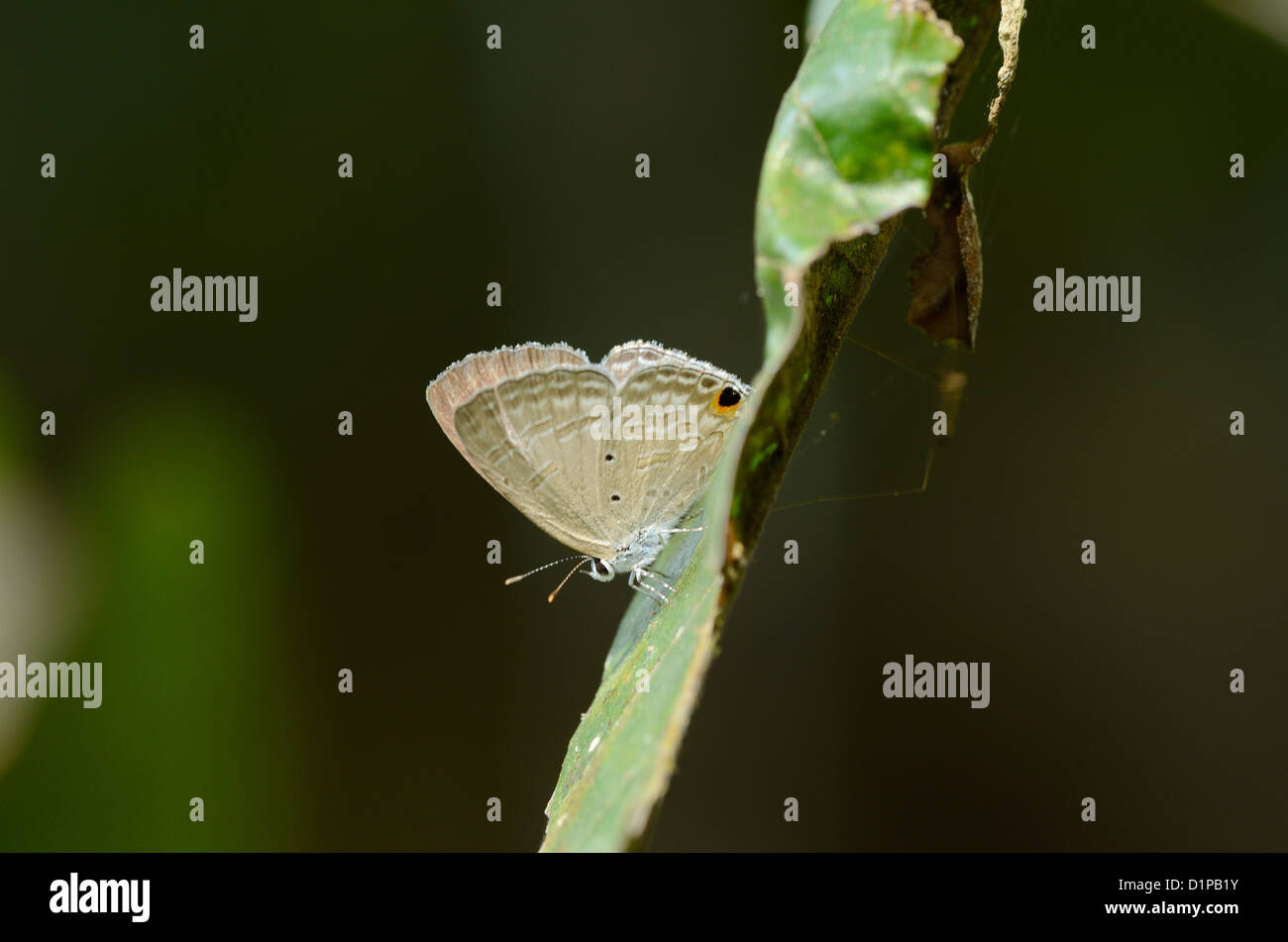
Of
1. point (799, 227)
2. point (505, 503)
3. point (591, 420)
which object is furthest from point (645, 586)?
point (505, 503)

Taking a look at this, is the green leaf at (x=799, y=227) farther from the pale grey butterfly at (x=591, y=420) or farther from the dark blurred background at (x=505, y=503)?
the dark blurred background at (x=505, y=503)

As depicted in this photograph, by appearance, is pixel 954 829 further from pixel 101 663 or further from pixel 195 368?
pixel 195 368

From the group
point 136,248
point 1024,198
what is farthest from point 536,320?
point 1024,198

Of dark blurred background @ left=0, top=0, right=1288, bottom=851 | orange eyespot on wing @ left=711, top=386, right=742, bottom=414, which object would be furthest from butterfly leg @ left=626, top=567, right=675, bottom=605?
dark blurred background @ left=0, top=0, right=1288, bottom=851

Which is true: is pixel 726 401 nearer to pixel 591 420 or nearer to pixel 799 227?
pixel 591 420

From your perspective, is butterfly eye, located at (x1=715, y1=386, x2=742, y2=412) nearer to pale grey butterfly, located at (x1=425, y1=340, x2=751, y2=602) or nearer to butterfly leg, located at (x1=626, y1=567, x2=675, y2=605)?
pale grey butterfly, located at (x1=425, y1=340, x2=751, y2=602)

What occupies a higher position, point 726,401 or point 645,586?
point 726,401
